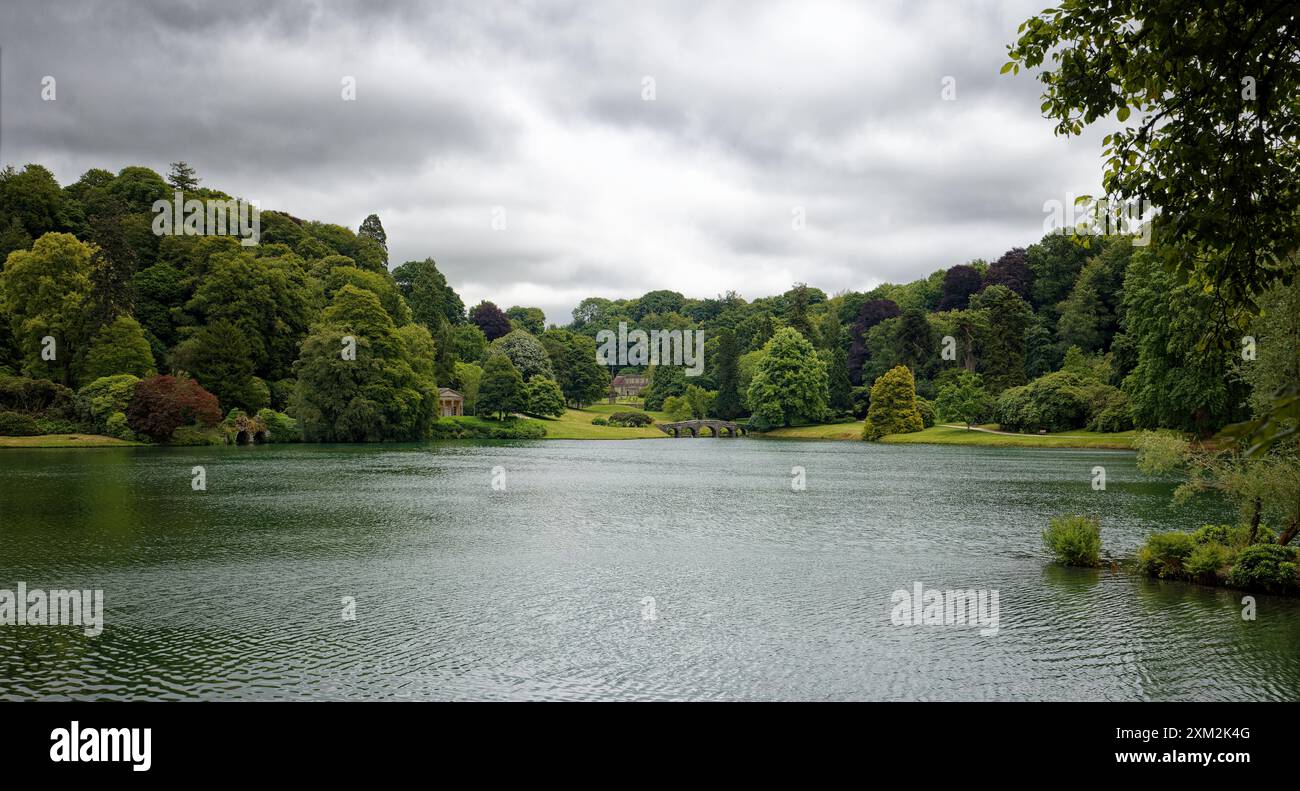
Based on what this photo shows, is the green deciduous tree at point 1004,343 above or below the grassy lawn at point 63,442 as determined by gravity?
above

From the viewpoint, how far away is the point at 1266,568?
18.5 meters

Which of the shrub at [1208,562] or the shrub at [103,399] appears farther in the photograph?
the shrub at [103,399]

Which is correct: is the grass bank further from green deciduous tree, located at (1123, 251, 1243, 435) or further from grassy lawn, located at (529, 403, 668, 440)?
grassy lawn, located at (529, 403, 668, 440)

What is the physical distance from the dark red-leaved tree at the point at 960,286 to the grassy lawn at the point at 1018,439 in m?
40.0

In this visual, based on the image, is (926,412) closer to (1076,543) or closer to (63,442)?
(1076,543)

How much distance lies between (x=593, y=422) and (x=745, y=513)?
3116 inches

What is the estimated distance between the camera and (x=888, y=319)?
4653 inches

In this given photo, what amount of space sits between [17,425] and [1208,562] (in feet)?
237

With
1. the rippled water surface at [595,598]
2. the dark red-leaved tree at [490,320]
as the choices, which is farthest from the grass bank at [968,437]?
the dark red-leaved tree at [490,320]

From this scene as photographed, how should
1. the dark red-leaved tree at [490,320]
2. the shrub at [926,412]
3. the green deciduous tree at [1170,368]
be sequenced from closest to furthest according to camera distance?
the green deciduous tree at [1170,368]
the shrub at [926,412]
the dark red-leaved tree at [490,320]

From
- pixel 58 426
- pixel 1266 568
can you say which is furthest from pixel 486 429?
pixel 1266 568

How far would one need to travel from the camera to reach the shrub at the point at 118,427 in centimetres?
6469

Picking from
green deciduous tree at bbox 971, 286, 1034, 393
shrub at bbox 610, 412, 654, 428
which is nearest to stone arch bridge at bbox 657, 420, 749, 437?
shrub at bbox 610, 412, 654, 428

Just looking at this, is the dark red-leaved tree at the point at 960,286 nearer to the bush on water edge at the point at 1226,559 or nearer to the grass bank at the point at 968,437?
the grass bank at the point at 968,437
